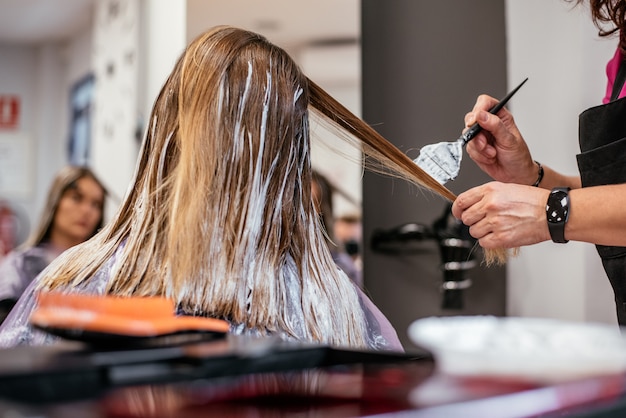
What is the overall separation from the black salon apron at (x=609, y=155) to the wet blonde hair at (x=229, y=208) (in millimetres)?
514

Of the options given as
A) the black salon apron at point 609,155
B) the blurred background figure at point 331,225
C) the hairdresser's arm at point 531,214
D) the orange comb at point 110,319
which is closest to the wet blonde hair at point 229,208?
the hairdresser's arm at point 531,214

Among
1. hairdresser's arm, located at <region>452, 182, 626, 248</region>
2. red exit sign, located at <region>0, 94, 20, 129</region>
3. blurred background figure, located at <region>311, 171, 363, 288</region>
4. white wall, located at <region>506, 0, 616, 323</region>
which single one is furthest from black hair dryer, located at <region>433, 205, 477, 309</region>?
red exit sign, located at <region>0, 94, 20, 129</region>

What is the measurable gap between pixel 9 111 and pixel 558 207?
64.0 inches

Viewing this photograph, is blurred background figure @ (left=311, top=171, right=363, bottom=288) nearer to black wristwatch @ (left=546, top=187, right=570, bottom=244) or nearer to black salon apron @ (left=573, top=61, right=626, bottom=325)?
black salon apron @ (left=573, top=61, right=626, bottom=325)

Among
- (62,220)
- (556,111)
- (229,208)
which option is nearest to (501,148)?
(229,208)

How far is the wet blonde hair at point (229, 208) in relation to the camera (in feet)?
3.35

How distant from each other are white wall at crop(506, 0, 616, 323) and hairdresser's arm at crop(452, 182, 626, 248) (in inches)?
36.3

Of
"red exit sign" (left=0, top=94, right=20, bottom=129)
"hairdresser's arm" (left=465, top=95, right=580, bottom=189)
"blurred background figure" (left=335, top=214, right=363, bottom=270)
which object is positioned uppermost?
"red exit sign" (left=0, top=94, right=20, bottom=129)

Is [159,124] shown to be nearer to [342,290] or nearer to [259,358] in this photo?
[342,290]

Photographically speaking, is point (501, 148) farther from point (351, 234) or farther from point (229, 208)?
point (351, 234)

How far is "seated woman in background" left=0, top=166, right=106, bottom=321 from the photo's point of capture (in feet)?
7.18

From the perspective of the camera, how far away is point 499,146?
4.74 ft

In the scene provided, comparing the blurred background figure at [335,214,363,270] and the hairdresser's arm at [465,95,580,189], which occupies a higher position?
the hairdresser's arm at [465,95,580,189]

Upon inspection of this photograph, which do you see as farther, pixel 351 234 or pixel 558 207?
pixel 351 234
